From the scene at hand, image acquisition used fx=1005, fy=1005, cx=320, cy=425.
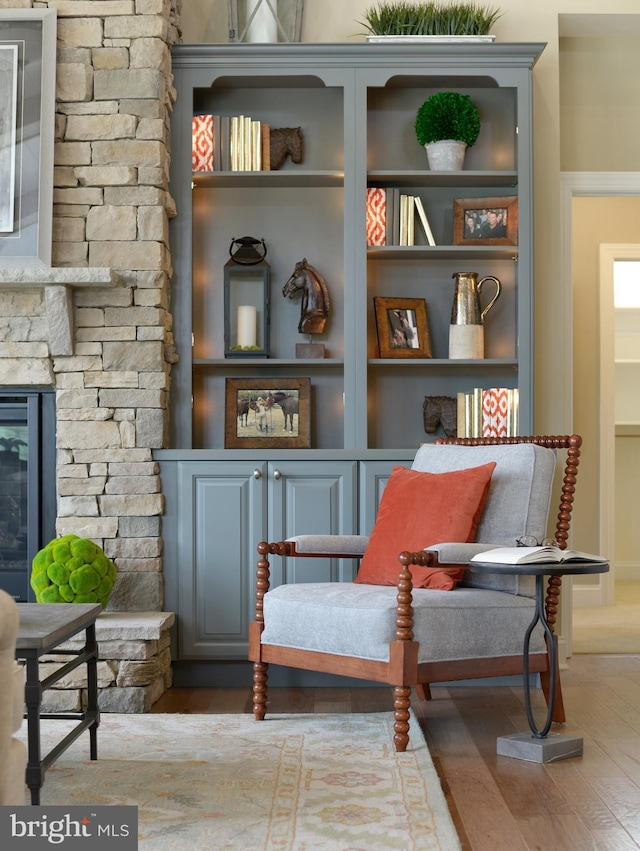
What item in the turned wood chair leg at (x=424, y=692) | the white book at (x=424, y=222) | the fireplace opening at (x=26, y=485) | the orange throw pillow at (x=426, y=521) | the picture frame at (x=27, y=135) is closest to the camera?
the orange throw pillow at (x=426, y=521)

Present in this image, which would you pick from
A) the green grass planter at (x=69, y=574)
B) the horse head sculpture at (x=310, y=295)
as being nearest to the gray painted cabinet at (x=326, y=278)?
the horse head sculpture at (x=310, y=295)

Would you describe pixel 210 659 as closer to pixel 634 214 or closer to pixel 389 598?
pixel 389 598

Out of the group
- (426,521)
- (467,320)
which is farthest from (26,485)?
(467,320)

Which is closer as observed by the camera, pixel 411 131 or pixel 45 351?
pixel 45 351

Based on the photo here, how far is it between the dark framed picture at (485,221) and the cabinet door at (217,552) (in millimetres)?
1325

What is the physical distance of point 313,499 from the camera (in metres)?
4.01

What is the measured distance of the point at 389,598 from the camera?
3.07 m

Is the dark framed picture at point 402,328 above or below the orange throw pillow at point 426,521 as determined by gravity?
above

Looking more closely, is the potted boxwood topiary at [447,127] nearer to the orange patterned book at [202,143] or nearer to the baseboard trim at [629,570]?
the orange patterned book at [202,143]

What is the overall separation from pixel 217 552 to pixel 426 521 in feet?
3.24

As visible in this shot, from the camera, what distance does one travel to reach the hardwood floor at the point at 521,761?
2.35 metres

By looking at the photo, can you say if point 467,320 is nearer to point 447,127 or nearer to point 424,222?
point 424,222

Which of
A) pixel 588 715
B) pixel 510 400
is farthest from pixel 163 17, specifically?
pixel 588 715

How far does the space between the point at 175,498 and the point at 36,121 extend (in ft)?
5.20
